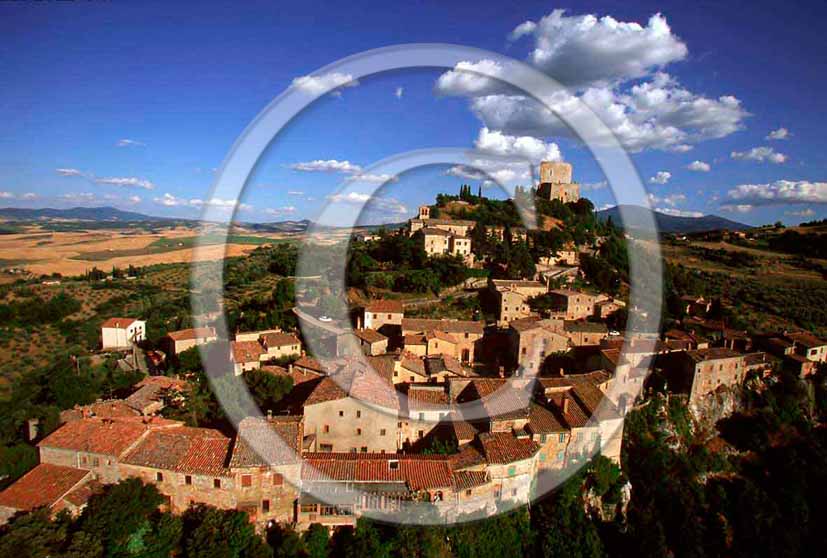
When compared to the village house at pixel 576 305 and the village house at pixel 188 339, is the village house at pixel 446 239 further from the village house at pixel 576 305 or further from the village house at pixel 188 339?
the village house at pixel 188 339

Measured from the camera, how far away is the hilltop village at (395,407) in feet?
39.3

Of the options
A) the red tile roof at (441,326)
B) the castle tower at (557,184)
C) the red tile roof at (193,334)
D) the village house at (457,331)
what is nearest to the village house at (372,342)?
the village house at (457,331)

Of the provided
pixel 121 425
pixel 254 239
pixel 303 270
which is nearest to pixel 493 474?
pixel 121 425

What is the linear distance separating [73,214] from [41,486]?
10794 cm

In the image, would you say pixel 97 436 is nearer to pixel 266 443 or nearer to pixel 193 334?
pixel 266 443

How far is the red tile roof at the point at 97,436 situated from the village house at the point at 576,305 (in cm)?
2345

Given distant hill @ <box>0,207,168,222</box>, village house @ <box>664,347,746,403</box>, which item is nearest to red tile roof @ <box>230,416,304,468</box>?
village house @ <box>664,347,746,403</box>

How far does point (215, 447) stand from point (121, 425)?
296 cm

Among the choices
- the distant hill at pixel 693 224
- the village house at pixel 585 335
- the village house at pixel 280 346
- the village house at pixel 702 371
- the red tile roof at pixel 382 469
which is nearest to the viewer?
the red tile roof at pixel 382 469

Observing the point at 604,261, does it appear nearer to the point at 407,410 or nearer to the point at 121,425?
the point at 407,410

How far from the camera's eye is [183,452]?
40.3ft

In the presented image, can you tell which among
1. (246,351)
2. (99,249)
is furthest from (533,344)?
(99,249)

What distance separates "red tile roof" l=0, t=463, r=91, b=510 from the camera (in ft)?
36.7

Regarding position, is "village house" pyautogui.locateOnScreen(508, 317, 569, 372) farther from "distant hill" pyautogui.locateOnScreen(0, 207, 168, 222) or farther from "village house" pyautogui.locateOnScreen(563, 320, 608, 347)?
"distant hill" pyautogui.locateOnScreen(0, 207, 168, 222)
